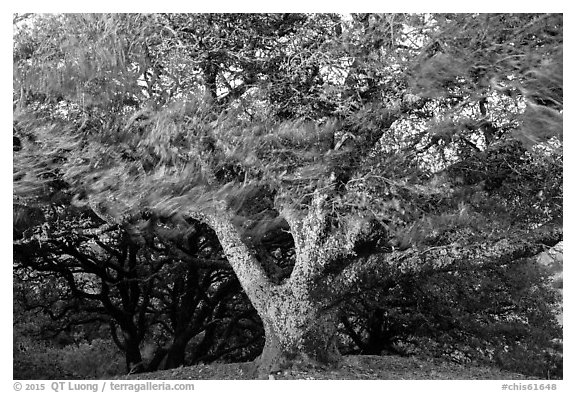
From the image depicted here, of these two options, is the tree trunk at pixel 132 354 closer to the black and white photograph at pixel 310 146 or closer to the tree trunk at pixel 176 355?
the tree trunk at pixel 176 355

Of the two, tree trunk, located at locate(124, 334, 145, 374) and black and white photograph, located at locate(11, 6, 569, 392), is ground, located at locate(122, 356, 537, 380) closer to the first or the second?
black and white photograph, located at locate(11, 6, 569, 392)

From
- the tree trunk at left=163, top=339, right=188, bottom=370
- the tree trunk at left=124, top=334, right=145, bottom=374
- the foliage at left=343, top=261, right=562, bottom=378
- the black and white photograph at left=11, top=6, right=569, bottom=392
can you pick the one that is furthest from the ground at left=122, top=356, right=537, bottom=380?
the tree trunk at left=124, top=334, right=145, bottom=374

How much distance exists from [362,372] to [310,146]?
168 centimetres

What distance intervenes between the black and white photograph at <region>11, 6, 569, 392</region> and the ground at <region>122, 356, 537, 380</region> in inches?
0.9

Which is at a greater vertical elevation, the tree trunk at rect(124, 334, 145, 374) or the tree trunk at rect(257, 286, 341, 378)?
the tree trunk at rect(257, 286, 341, 378)

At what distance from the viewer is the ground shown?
149 inches

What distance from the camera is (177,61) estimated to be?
3.97m

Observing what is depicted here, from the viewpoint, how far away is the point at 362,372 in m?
3.91

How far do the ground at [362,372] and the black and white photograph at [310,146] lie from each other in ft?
0.07

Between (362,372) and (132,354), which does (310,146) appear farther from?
(132,354)

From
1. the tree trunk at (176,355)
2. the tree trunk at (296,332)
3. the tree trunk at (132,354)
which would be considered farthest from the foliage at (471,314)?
the tree trunk at (132,354)

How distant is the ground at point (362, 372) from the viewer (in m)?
3.78

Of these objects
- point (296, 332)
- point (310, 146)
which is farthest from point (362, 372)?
point (310, 146)
